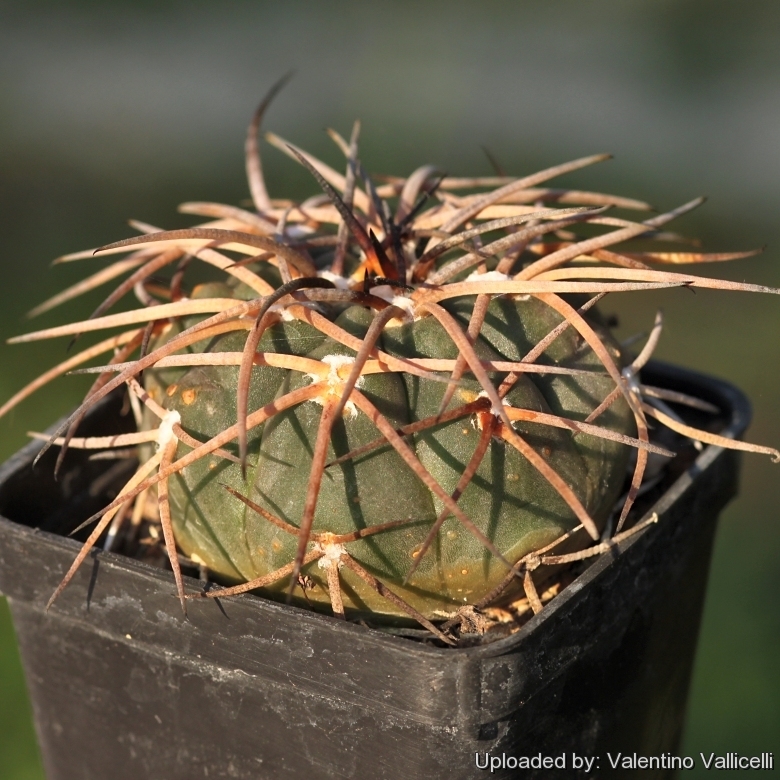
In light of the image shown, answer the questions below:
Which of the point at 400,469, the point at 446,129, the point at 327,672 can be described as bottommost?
the point at 327,672

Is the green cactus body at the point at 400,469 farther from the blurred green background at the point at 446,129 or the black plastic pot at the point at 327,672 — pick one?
the blurred green background at the point at 446,129

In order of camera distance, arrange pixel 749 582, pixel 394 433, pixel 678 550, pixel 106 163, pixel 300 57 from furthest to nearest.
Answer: pixel 300 57 → pixel 106 163 → pixel 749 582 → pixel 678 550 → pixel 394 433

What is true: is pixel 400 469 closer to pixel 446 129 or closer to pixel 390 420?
pixel 390 420

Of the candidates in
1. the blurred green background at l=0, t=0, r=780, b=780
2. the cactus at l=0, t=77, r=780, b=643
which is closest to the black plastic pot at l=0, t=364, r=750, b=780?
the cactus at l=0, t=77, r=780, b=643

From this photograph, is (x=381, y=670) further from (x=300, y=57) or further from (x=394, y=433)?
(x=300, y=57)

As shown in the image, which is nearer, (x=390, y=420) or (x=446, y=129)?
(x=390, y=420)

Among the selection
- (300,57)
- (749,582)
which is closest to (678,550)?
(749,582)

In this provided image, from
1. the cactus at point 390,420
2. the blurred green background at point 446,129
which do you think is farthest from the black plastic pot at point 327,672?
the blurred green background at point 446,129

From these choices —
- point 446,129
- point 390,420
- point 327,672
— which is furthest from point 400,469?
point 446,129
